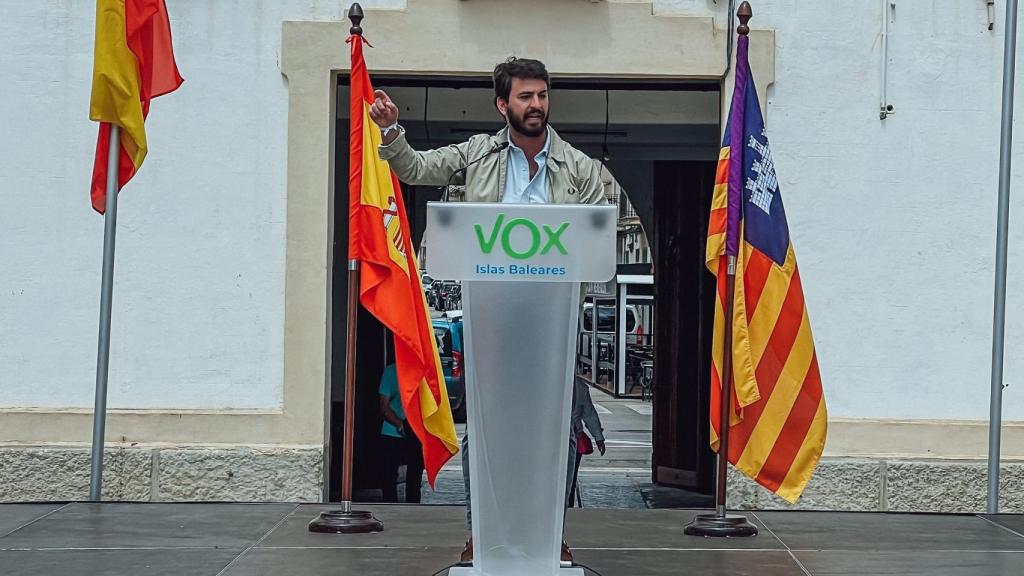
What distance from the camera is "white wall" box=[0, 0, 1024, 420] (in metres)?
8.10

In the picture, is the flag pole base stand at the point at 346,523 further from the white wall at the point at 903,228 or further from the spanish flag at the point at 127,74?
the white wall at the point at 903,228

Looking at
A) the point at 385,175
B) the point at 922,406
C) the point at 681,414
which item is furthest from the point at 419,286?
the point at 681,414

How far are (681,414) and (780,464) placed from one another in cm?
525

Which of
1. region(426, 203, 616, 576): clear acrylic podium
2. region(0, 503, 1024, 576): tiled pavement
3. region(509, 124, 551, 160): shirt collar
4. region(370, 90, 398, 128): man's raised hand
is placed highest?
region(370, 90, 398, 128): man's raised hand

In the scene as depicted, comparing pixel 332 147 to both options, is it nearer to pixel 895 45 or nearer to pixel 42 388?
pixel 42 388

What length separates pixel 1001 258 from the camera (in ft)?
25.1

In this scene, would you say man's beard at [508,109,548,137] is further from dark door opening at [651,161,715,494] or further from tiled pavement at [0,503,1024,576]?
dark door opening at [651,161,715,494]

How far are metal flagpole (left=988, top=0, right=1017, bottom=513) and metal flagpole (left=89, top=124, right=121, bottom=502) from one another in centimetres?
507

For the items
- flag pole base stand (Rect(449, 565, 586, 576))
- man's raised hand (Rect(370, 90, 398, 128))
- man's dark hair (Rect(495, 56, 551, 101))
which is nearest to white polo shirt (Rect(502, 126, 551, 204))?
man's dark hair (Rect(495, 56, 551, 101))

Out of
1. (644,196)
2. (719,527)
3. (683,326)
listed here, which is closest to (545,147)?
(719,527)

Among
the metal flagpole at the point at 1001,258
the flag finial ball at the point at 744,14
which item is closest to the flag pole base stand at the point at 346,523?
the flag finial ball at the point at 744,14

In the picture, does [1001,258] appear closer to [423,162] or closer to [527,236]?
[423,162]

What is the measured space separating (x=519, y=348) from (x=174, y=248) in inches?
164

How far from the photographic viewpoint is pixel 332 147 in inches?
327
